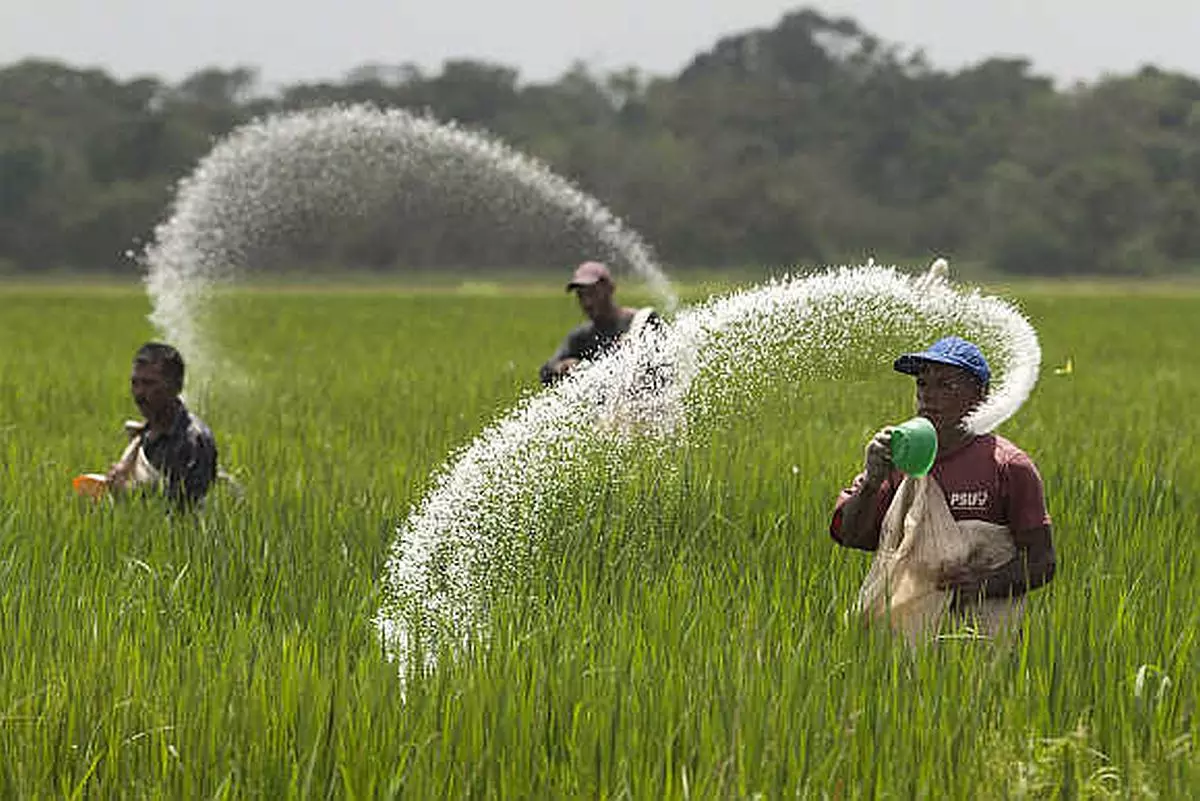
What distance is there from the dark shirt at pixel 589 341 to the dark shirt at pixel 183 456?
1937 millimetres

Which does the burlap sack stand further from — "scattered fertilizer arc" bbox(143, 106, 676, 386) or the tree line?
the tree line

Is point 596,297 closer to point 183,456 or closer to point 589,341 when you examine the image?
point 589,341

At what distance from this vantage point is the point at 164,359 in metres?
6.12

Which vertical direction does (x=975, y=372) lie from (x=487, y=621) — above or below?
above

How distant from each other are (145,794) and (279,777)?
245 millimetres

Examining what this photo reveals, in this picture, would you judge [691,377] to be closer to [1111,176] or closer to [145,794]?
[145,794]

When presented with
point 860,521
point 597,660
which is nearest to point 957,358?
point 860,521

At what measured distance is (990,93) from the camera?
100 meters

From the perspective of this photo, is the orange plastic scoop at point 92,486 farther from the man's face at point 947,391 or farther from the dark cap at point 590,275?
the man's face at point 947,391

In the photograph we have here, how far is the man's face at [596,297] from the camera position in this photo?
7.99 m

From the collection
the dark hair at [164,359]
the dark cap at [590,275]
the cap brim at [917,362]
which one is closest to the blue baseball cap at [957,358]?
the cap brim at [917,362]

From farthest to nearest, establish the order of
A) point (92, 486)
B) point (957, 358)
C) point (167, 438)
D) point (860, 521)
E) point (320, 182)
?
point (320, 182)
point (92, 486)
point (167, 438)
point (860, 521)
point (957, 358)

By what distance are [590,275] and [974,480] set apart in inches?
156

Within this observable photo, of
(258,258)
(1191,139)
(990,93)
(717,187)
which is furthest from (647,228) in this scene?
(990,93)
